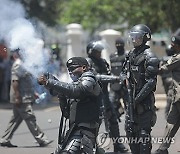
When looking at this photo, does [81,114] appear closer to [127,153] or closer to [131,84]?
[131,84]

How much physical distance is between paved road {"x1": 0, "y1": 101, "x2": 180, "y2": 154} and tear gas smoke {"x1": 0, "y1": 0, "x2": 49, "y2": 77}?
1858mm

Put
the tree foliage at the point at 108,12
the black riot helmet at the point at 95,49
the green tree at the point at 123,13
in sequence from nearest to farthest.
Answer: the black riot helmet at the point at 95,49, the tree foliage at the point at 108,12, the green tree at the point at 123,13

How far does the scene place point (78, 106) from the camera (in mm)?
5730

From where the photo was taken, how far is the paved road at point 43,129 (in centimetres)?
827

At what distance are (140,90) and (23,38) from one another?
1.63 m

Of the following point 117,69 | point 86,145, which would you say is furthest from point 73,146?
point 117,69

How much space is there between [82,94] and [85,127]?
1.26ft

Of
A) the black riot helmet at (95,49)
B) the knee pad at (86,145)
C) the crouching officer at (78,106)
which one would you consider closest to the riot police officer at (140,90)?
the crouching officer at (78,106)

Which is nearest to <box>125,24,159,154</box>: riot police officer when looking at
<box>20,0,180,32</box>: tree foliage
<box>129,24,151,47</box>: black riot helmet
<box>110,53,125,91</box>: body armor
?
<box>129,24,151,47</box>: black riot helmet

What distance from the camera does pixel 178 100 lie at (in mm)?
7449

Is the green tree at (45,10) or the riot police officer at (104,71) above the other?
the green tree at (45,10)

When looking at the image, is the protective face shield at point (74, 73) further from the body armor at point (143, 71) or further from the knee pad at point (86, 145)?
the body armor at point (143, 71)

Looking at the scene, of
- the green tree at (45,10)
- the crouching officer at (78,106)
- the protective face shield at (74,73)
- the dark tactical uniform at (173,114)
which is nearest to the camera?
the crouching officer at (78,106)

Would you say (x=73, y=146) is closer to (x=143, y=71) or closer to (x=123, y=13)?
(x=143, y=71)
